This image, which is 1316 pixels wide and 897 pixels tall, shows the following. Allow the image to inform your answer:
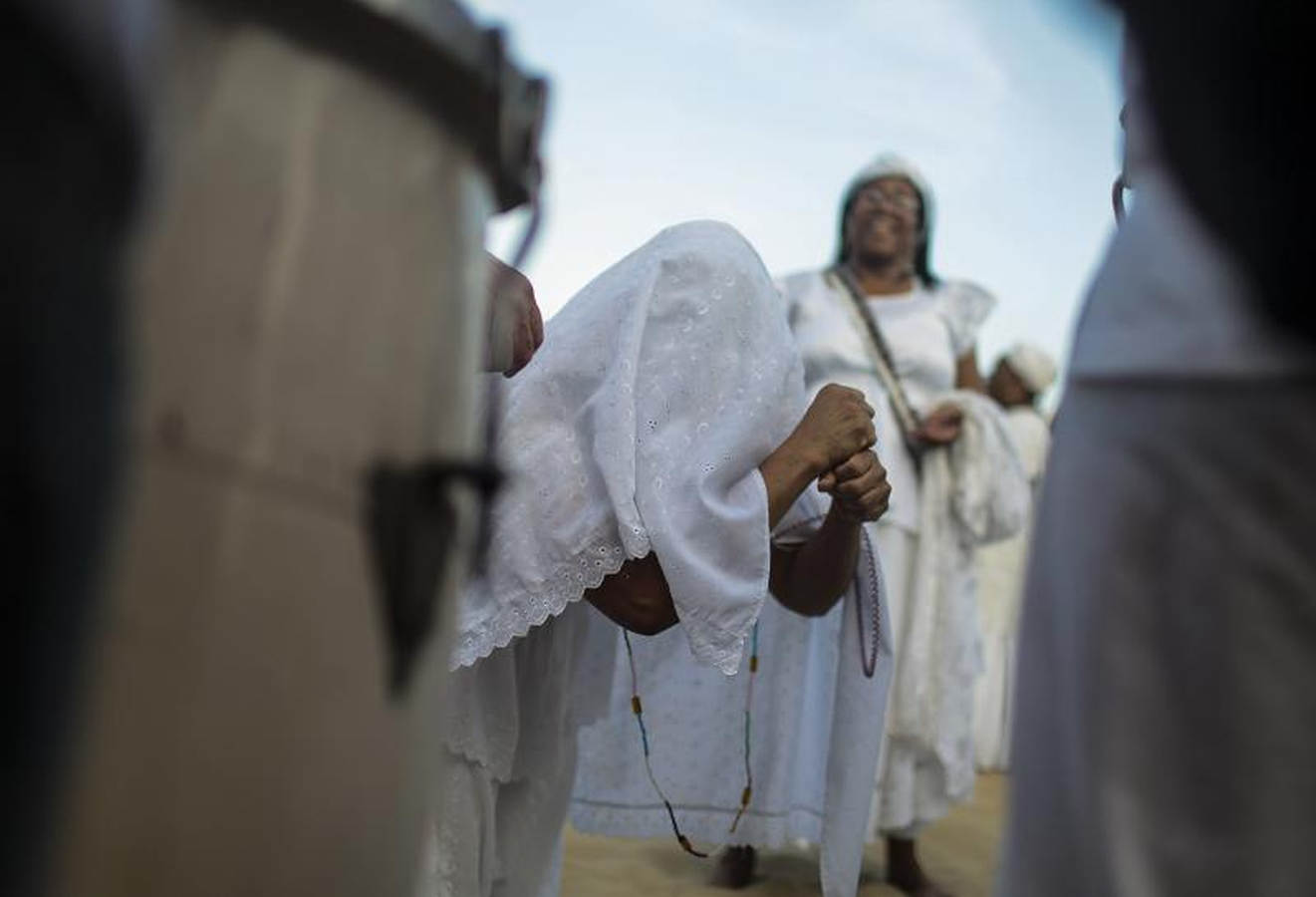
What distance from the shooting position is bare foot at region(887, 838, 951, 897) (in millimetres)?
4602

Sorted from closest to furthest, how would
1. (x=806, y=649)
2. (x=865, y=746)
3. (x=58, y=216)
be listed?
(x=58, y=216), (x=865, y=746), (x=806, y=649)

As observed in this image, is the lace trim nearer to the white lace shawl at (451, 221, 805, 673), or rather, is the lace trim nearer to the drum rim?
the white lace shawl at (451, 221, 805, 673)

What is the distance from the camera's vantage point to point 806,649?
3312mm

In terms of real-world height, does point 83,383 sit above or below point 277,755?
above

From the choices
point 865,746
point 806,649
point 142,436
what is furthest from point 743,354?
→ point 142,436

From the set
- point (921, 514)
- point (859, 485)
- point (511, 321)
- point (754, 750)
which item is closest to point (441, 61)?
point (511, 321)

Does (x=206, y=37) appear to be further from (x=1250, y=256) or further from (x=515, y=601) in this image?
(x=515, y=601)

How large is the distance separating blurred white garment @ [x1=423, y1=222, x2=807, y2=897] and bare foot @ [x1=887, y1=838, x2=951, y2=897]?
2268 mm

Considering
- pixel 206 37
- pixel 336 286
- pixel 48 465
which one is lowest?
pixel 48 465

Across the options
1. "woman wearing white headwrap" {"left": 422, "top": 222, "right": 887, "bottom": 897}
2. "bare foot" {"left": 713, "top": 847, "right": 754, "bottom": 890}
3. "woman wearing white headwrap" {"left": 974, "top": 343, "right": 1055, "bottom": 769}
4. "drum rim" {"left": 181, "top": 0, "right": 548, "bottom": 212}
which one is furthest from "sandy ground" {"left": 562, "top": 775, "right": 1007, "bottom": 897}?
"drum rim" {"left": 181, "top": 0, "right": 548, "bottom": 212}

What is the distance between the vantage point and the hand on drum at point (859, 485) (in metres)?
2.53

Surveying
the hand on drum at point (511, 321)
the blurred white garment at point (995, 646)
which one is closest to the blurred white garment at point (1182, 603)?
the hand on drum at point (511, 321)

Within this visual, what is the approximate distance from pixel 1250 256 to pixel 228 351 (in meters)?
0.55

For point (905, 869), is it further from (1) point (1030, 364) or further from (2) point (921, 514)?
(1) point (1030, 364)
